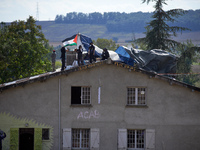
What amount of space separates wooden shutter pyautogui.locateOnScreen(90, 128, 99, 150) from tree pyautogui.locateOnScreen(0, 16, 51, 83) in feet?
101

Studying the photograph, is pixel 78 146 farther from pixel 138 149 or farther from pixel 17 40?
pixel 17 40

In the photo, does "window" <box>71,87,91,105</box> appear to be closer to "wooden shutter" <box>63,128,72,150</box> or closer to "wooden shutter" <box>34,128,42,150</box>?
"wooden shutter" <box>63,128,72,150</box>

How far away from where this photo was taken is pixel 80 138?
1070 inches

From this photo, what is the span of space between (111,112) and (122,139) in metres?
2.11

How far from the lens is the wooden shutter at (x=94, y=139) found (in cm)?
2675

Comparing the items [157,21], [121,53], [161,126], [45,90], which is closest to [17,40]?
[157,21]

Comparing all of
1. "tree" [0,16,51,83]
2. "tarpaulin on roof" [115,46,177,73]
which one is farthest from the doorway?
"tree" [0,16,51,83]

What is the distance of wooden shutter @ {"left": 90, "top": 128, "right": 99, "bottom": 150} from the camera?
26750 millimetres

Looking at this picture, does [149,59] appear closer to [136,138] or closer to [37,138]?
[136,138]

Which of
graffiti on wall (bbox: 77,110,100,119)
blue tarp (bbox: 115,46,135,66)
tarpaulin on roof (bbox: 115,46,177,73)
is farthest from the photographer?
tarpaulin on roof (bbox: 115,46,177,73)

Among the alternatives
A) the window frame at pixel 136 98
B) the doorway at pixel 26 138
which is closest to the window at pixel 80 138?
the doorway at pixel 26 138

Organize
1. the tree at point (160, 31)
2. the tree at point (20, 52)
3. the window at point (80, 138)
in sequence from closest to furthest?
1. the window at point (80, 138)
2. the tree at point (160, 31)
3. the tree at point (20, 52)

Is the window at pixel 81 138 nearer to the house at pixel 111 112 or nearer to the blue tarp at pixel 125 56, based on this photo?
the house at pixel 111 112

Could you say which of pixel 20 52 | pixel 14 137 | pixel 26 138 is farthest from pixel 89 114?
pixel 20 52
